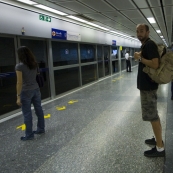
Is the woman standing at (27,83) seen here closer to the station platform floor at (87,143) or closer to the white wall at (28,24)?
Answer: the station platform floor at (87,143)

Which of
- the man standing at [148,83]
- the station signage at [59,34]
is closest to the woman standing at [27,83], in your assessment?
the man standing at [148,83]

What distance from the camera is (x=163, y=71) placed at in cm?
225

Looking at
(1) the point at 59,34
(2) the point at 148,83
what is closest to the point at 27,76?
(2) the point at 148,83

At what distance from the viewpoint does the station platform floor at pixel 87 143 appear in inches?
93.6

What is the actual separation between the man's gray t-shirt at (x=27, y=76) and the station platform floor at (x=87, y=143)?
33.0 inches

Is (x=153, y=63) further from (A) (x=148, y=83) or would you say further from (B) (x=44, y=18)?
(B) (x=44, y=18)

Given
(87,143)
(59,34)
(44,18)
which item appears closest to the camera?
(87,143)

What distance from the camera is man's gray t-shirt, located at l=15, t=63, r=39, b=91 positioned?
3062mm

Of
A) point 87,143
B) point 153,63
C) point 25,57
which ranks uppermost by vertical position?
point 25,57

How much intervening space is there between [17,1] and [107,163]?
3792 mm

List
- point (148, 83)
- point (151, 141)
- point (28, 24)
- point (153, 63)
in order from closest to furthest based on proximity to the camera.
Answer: point (153, 63)
point (148, 83)
point (151, 141)
point (28, 24)

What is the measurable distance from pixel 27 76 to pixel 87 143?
135cm

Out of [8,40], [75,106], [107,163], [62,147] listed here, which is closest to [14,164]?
[62,147]

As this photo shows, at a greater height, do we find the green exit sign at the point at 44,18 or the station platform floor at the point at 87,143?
the green exit sign at the point at 44,18
